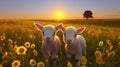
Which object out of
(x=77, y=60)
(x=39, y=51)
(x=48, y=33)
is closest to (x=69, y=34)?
(x=48, y=33)

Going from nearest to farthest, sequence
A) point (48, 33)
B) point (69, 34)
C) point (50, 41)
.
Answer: point (69, 34)
point (48, 33)
point (50, 41)

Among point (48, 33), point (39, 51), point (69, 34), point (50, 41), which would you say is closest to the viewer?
point (69, 34)

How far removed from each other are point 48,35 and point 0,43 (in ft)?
11.3

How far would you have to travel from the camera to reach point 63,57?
8734 mm

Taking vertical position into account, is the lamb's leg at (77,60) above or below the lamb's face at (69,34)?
below

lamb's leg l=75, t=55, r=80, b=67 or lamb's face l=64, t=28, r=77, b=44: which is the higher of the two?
lamb's face l=64, t=28, r=77, b=44

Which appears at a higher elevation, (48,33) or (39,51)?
(48,33)

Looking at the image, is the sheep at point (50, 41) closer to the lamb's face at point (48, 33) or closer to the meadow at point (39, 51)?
the lamb's face at point (48, 33)

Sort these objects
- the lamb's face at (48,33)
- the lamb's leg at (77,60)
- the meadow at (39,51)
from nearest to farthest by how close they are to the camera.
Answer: the meadow at (39,51) < the lamb's face at (48,33) < the lamb's leg at (77,60)

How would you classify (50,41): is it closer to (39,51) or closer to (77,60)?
(77,60)

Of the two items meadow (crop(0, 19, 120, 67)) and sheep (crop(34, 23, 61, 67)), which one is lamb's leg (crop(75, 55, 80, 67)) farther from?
sheep (crop(34, 23, 61, 67))

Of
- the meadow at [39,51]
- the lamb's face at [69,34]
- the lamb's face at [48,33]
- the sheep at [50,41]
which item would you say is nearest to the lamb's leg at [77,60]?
the meadow at [39,51]

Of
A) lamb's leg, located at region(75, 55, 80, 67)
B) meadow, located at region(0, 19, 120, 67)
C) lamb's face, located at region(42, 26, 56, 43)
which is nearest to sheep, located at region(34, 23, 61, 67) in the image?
lamb's face, located at region(42, 26, 56, 43)

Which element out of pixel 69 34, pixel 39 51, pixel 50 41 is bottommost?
pixel 39 51
